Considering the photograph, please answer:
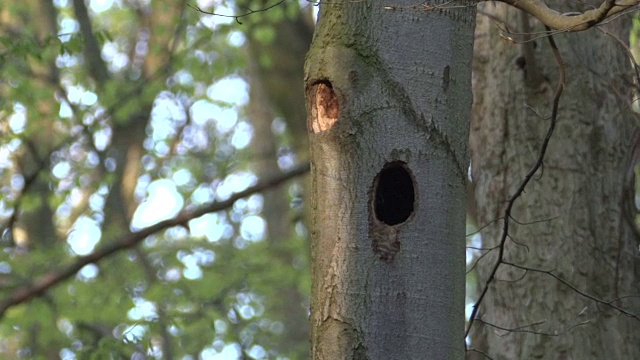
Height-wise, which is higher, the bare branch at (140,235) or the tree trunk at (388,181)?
the bare branch at (140,235)

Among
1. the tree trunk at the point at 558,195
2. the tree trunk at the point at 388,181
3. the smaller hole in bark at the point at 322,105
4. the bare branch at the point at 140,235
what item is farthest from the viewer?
the bare branch at the point at 140,235

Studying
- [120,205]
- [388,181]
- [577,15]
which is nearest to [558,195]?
[577,15]

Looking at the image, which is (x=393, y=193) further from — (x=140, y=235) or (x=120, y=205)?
(x=120, y=205)

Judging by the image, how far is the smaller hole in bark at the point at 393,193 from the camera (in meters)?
1.98

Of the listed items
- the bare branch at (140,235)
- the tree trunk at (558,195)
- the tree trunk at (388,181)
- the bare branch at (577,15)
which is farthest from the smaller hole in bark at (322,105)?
the bare branch at (140,235)

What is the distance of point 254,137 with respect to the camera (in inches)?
505

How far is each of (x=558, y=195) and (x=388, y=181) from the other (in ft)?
5.23

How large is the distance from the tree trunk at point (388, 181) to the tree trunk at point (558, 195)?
116 cm

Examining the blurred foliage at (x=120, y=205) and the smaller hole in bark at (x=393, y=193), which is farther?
the blurred foliage at (x=120, y=205)

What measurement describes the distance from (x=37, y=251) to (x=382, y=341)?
5757 mm

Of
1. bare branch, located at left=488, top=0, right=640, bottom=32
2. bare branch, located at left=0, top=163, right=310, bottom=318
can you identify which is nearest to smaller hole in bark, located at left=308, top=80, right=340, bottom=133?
bare branch, located at left=488, top=0, right=640, bottom=32

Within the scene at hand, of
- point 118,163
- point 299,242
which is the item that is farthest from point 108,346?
point 118,163

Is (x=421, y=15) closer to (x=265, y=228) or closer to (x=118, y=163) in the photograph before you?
(x=118, y=163)

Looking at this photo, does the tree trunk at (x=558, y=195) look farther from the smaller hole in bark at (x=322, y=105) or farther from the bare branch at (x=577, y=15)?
the smaller hole in bark at (x=322, y=105)
